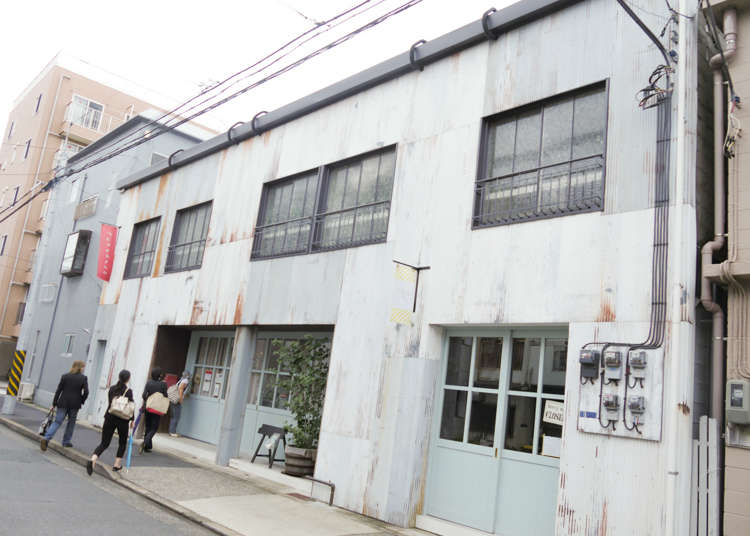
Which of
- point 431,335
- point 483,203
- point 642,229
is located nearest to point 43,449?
point 431,335

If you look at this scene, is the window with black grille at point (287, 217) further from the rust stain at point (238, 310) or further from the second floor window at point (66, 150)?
the second floor window at point (66, 150)

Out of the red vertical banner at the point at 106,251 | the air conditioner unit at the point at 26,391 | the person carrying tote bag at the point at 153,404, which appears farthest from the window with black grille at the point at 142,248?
the air conditioner unit at the point at 26,391

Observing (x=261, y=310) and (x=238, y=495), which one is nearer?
(x=238, y=495)

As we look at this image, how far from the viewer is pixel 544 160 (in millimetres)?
7711

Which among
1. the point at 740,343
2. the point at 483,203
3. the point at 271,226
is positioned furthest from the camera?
the point at 271,226

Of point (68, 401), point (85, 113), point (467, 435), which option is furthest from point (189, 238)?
point (85, 113)

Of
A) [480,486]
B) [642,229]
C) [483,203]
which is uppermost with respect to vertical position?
[483,203]

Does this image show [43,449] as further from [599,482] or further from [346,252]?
[599,482]

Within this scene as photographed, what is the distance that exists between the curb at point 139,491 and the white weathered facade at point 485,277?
2176 mm

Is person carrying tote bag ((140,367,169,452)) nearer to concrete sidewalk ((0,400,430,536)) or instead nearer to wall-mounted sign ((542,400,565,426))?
concrete sidewalk ((0,400,430,536))

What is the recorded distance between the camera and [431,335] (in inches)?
326

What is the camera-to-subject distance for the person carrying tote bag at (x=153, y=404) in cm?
1139

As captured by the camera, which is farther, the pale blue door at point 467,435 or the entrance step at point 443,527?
the pale blue door at point 467,435

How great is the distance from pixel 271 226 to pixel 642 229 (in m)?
7.43
